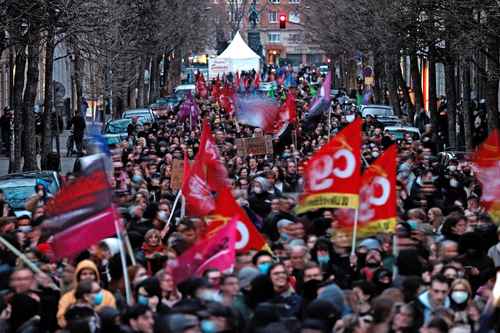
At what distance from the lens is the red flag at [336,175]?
50.2 ft

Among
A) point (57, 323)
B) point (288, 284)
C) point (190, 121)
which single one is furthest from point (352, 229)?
point (190, 121)

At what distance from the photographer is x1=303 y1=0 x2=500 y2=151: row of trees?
3074 centimetres

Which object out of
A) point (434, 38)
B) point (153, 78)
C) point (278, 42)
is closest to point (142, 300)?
point (434, 38)

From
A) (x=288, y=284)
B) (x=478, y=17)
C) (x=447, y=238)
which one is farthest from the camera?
(x=478, y=17)

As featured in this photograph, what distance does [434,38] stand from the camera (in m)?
35.7

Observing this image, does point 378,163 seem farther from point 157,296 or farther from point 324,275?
point 157,296

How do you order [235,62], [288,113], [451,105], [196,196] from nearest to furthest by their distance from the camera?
[196,196] < [288,113] < [451,105] < [235,62]

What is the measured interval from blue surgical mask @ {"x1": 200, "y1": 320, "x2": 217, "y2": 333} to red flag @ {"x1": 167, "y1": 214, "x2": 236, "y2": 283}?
2.26 m

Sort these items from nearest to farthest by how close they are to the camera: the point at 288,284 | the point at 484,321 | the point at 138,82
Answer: the point at 484,321 < the point at 288,284 < the point at 138,82

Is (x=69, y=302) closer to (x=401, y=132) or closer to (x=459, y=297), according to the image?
(x=459, y=297)

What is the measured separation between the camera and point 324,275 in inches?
510

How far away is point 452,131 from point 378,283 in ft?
92.9

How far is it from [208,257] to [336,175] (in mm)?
3421

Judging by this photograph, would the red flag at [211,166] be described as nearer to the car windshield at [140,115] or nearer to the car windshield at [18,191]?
the car windshield at [18,191]
